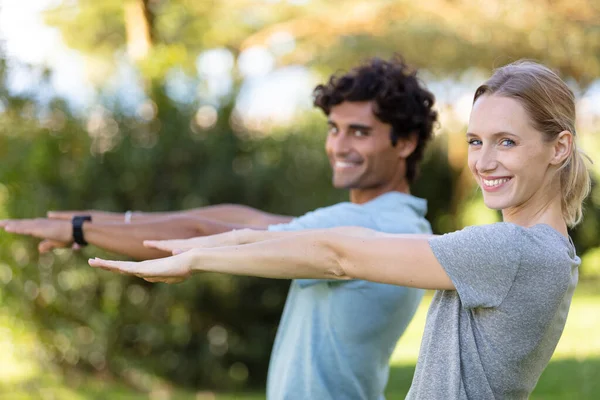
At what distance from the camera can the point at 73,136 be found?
7.16 m

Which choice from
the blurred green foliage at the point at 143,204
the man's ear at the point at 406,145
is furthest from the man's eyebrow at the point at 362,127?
the blurred green foliage at the point at 143,204

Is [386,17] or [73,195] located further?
[386,17]

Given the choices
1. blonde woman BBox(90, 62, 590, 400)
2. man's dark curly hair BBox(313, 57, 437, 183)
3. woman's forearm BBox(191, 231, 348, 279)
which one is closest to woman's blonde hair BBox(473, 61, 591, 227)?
blonde woman BBox(90, 62, 590, 400)

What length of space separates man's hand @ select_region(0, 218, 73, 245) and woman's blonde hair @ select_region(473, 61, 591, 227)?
1.52 metres

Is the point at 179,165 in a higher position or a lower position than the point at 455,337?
higher

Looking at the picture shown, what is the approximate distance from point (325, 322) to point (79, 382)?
16.6 feet

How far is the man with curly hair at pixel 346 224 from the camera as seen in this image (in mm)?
2766

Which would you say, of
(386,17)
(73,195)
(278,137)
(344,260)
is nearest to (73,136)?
(73,195)

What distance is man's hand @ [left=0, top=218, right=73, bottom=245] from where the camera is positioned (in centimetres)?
281

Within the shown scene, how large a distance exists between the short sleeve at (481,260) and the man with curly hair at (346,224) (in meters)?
0.90

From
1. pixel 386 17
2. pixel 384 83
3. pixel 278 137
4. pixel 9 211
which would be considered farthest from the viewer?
pixel 386 17

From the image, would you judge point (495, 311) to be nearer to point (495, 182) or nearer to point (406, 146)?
point (495, 182)

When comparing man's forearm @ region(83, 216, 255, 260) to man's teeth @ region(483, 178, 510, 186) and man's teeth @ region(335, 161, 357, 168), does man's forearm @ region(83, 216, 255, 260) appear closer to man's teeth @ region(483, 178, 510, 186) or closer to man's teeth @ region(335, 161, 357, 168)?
man's teeth @ region(335, 161, 357, 168)

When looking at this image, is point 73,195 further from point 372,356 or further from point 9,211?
point 372,356
